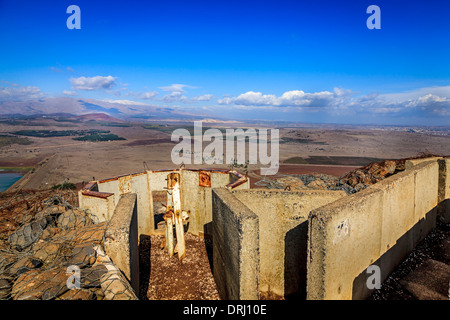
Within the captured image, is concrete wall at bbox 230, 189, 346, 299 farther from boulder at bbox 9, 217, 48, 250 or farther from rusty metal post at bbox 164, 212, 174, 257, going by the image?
boulder at bbox 9, 217, 48, 250

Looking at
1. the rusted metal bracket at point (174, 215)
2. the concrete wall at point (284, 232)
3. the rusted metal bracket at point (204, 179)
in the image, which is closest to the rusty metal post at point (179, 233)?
the rusted metal bracket at point (174, 215)

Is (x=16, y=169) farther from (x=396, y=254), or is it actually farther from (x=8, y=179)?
(x=396, y=254)

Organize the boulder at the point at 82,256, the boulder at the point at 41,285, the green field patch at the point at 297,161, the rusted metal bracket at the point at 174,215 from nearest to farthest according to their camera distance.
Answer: the boulder at the point at 41,285 → the boulder at the point at 82,256 → the rusted metal bracket at the point at 174,215 → the green field patch at the point at 297,161

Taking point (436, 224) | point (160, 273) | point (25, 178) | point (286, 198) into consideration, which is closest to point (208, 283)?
point (160, 273)

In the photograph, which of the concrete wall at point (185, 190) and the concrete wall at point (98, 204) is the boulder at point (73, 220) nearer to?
the concrete wall at point (98, 204)

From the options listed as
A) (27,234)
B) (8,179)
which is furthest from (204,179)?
(8,179)

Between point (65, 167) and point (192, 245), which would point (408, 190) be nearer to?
point (192, 245)

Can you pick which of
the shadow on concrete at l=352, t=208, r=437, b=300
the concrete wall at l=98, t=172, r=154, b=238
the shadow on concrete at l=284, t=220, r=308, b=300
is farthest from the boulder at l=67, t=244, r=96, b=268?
the shadow on concrete at l=352, t=208, r=437, b=300
